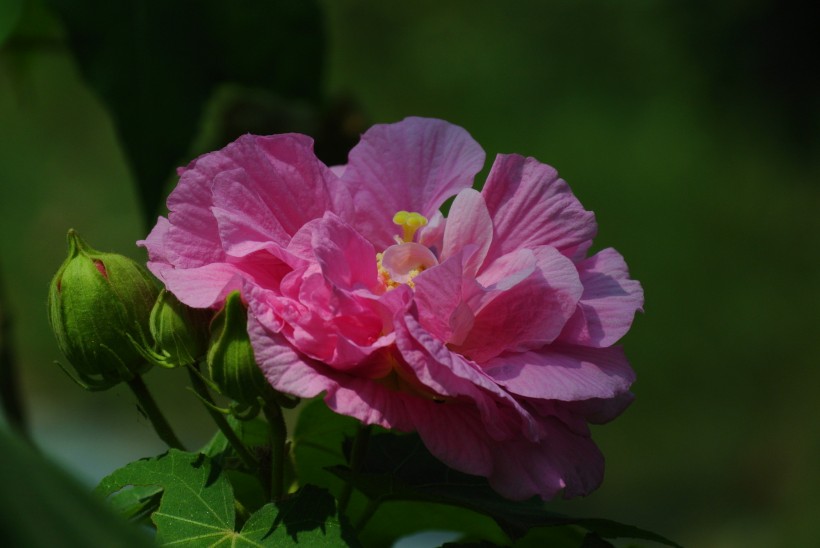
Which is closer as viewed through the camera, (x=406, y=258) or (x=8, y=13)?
(x=406, y=258)

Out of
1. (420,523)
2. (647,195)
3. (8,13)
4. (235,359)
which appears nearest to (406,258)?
(235,359)

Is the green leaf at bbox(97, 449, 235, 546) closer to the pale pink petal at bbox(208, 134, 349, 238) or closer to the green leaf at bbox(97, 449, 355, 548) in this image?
the green leaf at bbox(97, 449, 355, 548)

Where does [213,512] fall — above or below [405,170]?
below

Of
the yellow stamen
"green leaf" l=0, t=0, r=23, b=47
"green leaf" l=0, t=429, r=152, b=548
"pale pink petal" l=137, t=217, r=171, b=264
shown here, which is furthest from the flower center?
"green leaf" l=0, t=0, r=23, b=47

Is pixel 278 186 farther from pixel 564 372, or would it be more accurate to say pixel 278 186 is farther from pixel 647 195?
pixel 647 195

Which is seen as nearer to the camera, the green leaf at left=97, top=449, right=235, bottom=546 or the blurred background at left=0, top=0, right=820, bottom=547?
the green leaf at left=97, top=449, right=235, bottom=546

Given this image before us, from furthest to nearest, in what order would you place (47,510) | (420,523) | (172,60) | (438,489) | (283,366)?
(172,60)
(420,523)
(438,489)
(283,366)
(47,510)

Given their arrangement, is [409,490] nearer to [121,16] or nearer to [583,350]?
[583,350]
